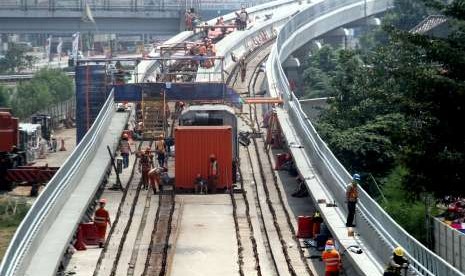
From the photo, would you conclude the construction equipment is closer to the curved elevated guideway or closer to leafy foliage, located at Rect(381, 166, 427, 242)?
the curved elevated guideway

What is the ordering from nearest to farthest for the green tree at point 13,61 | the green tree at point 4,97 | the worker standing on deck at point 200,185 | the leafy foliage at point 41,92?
the worker standing on deck at point 200,185, the green tree at point 4,97, the leafy foliage at point 41,92, the green tree at point 13,61

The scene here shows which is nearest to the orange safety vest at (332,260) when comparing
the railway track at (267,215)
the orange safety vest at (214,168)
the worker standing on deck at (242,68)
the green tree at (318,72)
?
the railway track at (267,215)

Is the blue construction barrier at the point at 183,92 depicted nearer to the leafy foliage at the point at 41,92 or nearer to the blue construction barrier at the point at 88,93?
the blue construction barrier at the point at 88,93

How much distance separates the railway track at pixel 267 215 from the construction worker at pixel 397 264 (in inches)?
179

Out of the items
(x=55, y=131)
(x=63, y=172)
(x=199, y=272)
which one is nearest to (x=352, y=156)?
(x=63, y=172)

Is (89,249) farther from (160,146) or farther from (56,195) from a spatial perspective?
(160,146)

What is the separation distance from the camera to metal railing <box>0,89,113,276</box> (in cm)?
2356

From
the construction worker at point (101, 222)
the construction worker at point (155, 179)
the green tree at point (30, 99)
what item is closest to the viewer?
the construction worker at point (101, 222)

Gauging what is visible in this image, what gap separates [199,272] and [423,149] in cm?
586

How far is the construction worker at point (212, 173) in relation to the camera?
115 feet

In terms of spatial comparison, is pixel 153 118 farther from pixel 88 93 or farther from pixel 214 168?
pixel 214 168

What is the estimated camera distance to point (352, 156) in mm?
39844

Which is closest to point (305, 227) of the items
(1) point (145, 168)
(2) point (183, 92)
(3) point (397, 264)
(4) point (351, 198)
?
(4) point (351, 198)

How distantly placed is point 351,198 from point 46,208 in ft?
24.0
